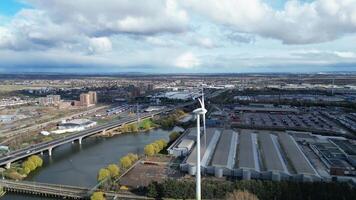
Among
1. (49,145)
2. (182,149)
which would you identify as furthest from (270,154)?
(49,145)

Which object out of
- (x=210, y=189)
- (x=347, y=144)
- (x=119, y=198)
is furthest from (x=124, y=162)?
(x=347, y=144)

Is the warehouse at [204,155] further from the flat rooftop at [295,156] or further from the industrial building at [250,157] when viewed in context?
the flat rooftop at [295,156]

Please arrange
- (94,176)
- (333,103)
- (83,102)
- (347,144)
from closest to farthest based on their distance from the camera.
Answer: (94,176) < (347,144) < (333,103) < (83,102)

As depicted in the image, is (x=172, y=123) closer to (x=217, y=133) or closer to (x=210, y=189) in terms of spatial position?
(x=217, y=133)

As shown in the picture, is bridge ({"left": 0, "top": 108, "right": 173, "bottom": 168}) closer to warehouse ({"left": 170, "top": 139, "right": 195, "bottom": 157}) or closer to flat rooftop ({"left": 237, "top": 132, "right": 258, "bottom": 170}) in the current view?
warehouse ({"left": 170, "top": 139, "right": 195, "bottom": 157})

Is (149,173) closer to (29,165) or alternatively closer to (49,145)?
(29,165)

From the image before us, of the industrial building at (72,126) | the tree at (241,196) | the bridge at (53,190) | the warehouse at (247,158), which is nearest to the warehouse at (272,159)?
the warehouse at (247,158)
